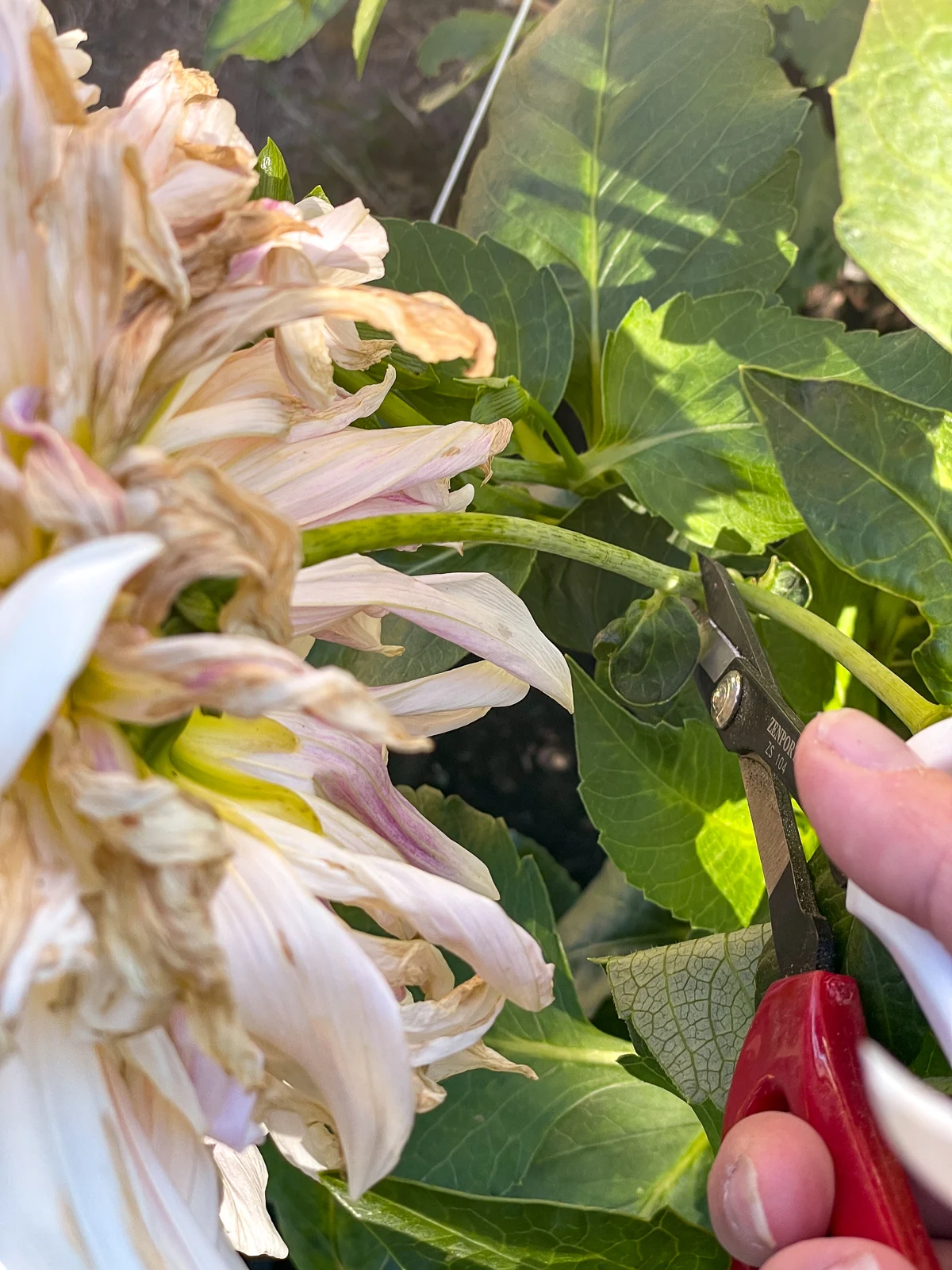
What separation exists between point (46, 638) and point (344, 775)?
65mm

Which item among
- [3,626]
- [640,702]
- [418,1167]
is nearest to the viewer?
[3,626]

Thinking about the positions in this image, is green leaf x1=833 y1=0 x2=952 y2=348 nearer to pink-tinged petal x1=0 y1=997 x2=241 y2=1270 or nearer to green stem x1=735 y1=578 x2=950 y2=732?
green stem x1=735 y1=578 x2=950 y2=732

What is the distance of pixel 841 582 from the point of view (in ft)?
1.15

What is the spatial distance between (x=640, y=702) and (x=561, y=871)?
202mm

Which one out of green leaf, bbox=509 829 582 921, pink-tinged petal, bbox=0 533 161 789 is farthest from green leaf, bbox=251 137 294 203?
green leaf, bbox=509 829 582 921

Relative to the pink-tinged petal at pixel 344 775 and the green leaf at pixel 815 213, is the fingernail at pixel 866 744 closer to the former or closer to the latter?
the pink-tinged petal at pixel 344 775

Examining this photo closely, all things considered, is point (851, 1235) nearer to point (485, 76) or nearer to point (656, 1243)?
point (656, 1243)

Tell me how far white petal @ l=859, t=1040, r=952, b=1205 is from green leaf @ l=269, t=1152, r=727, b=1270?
4.4 inches

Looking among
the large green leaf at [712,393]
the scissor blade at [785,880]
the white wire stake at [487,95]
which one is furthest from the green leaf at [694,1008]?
the white wire stake at [487,95]

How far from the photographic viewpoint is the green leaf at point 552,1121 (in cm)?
34

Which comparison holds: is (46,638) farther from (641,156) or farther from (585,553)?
(641,156)

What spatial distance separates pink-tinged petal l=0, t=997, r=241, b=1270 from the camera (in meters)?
0.15

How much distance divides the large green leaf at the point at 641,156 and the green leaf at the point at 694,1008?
0.19m

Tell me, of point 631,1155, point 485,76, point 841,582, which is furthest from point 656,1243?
point 485,76
